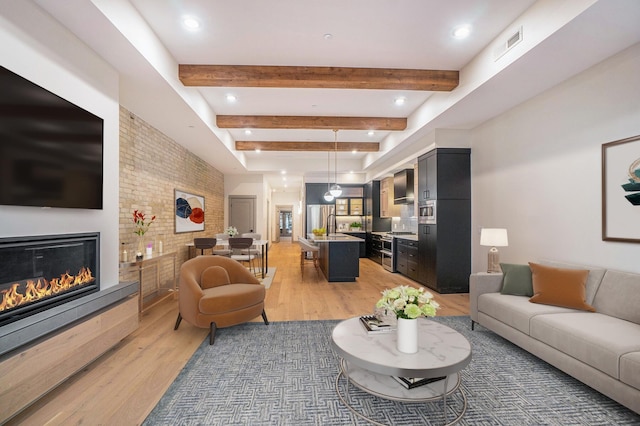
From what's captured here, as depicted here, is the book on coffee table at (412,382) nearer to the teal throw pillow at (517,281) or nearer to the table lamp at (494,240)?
the teal throw pillow at (517,281)

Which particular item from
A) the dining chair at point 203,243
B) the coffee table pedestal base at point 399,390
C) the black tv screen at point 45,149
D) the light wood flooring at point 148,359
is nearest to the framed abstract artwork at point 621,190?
the light wood flooring at point 148,359

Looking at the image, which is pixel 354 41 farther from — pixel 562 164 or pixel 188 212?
pixel 188 212

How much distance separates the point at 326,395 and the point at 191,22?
142 inches

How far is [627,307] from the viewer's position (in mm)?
2463

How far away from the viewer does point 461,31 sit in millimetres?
2979

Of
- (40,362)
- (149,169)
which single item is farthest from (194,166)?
(40,362)

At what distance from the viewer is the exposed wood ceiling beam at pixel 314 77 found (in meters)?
3.66

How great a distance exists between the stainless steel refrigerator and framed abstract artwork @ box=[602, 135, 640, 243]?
7459 millimetres

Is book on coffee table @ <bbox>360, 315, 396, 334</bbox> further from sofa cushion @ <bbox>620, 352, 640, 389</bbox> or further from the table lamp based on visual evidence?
the table lamp

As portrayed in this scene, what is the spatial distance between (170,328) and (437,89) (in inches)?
183

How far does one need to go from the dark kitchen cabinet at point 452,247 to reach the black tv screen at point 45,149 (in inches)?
193

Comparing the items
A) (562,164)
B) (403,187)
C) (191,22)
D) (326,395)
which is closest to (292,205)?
(403,187)

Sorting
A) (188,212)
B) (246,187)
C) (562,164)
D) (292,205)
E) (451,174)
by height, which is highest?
(246,187)

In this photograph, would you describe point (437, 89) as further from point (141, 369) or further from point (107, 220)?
point (141, 369)
